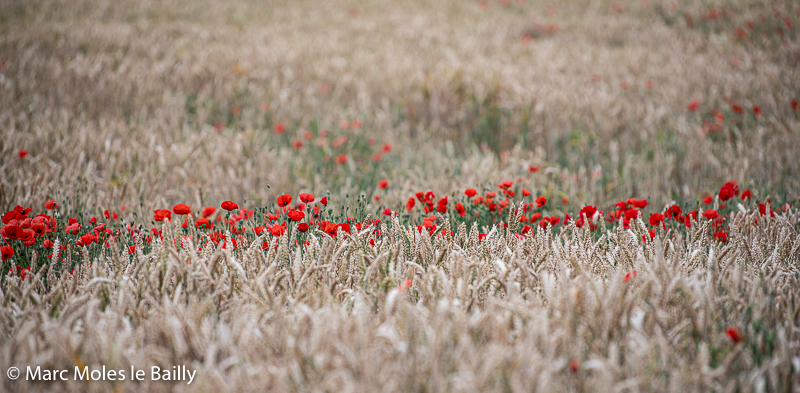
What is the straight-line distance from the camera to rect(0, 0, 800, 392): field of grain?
4.62ft

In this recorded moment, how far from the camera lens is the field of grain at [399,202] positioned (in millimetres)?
1407

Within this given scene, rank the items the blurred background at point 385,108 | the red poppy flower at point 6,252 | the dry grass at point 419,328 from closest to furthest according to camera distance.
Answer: the dry grass at point 419,328
the red poppy flower at point 6,252
the blurred background at point 385,108

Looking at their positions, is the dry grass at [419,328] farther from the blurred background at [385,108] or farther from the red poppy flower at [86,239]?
the blurred background at [385,108]

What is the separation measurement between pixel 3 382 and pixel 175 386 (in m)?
0.49

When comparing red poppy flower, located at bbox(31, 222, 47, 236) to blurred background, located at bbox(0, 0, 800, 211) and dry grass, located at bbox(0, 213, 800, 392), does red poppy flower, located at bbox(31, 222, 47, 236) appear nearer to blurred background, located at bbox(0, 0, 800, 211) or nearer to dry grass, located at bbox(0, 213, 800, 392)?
dry grass, located at bbox(0, 213, 800, 392)

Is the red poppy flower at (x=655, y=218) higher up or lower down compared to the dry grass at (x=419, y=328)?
higher up

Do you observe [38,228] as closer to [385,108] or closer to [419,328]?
[419,328]

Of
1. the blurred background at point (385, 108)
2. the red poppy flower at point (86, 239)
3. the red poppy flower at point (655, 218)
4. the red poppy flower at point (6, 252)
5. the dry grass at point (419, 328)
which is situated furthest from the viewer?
the blurred background at point (385, 108)

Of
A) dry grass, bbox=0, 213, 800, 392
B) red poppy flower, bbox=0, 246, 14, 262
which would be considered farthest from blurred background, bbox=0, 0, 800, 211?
dry grass, bbox=0, 213, 800, 392

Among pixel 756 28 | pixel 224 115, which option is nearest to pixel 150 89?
pixel 224 115

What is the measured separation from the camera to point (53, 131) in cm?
411

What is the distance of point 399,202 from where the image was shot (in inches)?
130

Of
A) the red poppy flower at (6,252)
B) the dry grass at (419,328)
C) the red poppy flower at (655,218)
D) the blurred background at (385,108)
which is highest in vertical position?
the blurred background at (385,108)

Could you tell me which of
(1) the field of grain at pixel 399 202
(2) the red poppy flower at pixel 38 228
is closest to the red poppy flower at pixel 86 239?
(1) the field of grain at pixel 399 202
